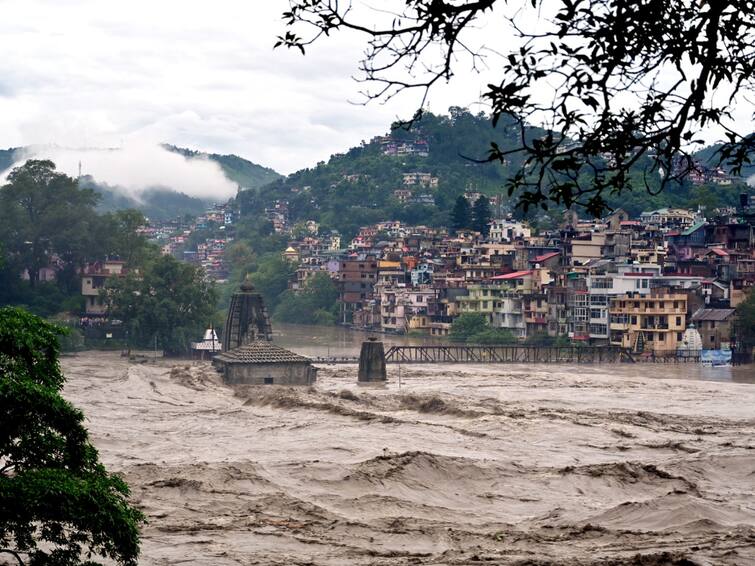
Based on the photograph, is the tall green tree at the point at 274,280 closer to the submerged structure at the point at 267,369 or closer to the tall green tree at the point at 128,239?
the tall green tree at the point at 128,239

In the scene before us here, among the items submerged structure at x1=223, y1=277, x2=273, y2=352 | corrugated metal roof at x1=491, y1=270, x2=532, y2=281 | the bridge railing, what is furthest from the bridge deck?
corrugated metal roof at x1=491, y1=270, x2=532, y2=281

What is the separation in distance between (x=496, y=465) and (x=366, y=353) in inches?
1169

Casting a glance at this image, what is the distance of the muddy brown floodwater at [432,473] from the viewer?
21.9 m

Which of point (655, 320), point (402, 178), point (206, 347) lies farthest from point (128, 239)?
point (402, 178)

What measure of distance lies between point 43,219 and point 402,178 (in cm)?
8587

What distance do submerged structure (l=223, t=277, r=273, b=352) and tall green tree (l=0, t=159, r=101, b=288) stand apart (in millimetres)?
25445

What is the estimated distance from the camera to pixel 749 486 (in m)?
30.3

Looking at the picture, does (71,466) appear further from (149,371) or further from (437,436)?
(149,371)

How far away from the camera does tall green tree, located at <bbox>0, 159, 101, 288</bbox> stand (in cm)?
8956

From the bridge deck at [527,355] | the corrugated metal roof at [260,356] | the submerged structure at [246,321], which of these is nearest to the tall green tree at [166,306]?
the submerged structure at [246,321]

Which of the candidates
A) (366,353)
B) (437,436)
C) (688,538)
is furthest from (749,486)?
(366,353)

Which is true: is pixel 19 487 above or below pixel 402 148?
below

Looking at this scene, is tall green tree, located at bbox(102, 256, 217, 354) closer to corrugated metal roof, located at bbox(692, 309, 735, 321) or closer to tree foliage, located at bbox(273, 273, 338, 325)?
corrugated metal roof, located at bbox(692, 309, 735, 321)

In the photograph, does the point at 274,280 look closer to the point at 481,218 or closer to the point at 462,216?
the point at 462,216
